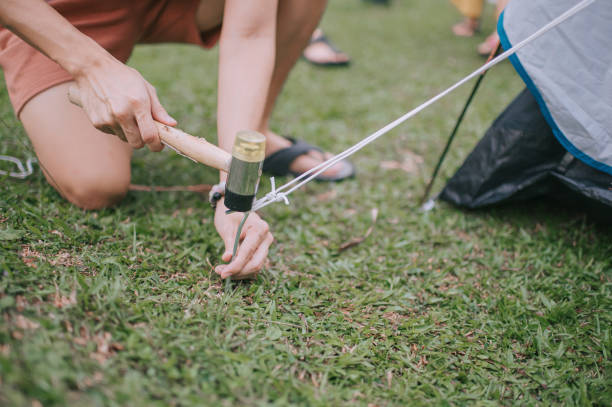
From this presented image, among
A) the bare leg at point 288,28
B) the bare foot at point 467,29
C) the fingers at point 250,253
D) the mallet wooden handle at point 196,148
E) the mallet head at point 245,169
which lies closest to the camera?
the mallet head at point 245,169

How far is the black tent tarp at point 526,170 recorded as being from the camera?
1320 millimetres

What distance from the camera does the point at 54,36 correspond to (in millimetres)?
968

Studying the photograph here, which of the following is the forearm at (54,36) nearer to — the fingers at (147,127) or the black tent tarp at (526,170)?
the fingers at (147,127)

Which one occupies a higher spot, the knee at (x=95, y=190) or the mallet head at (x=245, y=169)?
the mallet head at (x=245, y=169)

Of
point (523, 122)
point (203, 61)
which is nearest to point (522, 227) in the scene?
point (523, 122)

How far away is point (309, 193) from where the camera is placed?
1.80 m

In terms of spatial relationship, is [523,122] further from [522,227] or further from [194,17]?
[194,17]

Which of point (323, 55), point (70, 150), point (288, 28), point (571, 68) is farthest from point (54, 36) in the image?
point (323, 55)

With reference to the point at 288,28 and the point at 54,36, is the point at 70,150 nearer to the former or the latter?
the point at 54,36

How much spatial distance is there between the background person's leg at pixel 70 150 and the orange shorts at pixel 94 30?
0.05m

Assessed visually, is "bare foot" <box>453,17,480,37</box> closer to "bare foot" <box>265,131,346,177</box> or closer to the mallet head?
"bare foot" <box>265,131,346,177</box>

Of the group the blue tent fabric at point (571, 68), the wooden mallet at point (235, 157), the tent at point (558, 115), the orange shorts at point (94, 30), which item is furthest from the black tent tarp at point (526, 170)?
the orange shorts at point (94, 30)

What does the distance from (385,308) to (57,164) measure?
1.21m

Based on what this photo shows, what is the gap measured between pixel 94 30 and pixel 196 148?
0.84 meters
